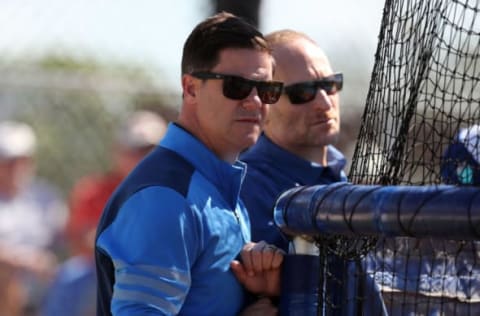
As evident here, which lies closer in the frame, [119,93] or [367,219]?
[367,219]

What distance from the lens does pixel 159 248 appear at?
4203 mm

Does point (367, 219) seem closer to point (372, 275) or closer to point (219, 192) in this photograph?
point (372, 275)

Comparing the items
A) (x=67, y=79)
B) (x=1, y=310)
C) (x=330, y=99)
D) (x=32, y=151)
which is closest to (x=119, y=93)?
(x=67, y=79)

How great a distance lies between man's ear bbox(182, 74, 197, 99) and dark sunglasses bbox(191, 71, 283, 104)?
2 cm

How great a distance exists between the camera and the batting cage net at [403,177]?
4031mm

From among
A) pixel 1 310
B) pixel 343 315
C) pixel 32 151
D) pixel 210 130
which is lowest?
pixel 1 310

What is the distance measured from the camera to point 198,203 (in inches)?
171

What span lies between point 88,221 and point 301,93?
412 cm

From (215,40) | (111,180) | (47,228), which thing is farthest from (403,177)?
(47,228)

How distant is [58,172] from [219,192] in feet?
20.1

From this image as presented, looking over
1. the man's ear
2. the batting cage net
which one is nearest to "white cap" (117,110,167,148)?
the man's ear

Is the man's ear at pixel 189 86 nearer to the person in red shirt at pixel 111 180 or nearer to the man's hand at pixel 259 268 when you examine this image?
the man's hand at pixel 259 268

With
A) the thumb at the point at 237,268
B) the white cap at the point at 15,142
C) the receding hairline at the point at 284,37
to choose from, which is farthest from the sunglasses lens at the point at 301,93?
the white cap at the point at 15,142

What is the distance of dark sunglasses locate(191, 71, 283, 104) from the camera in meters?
4.54
